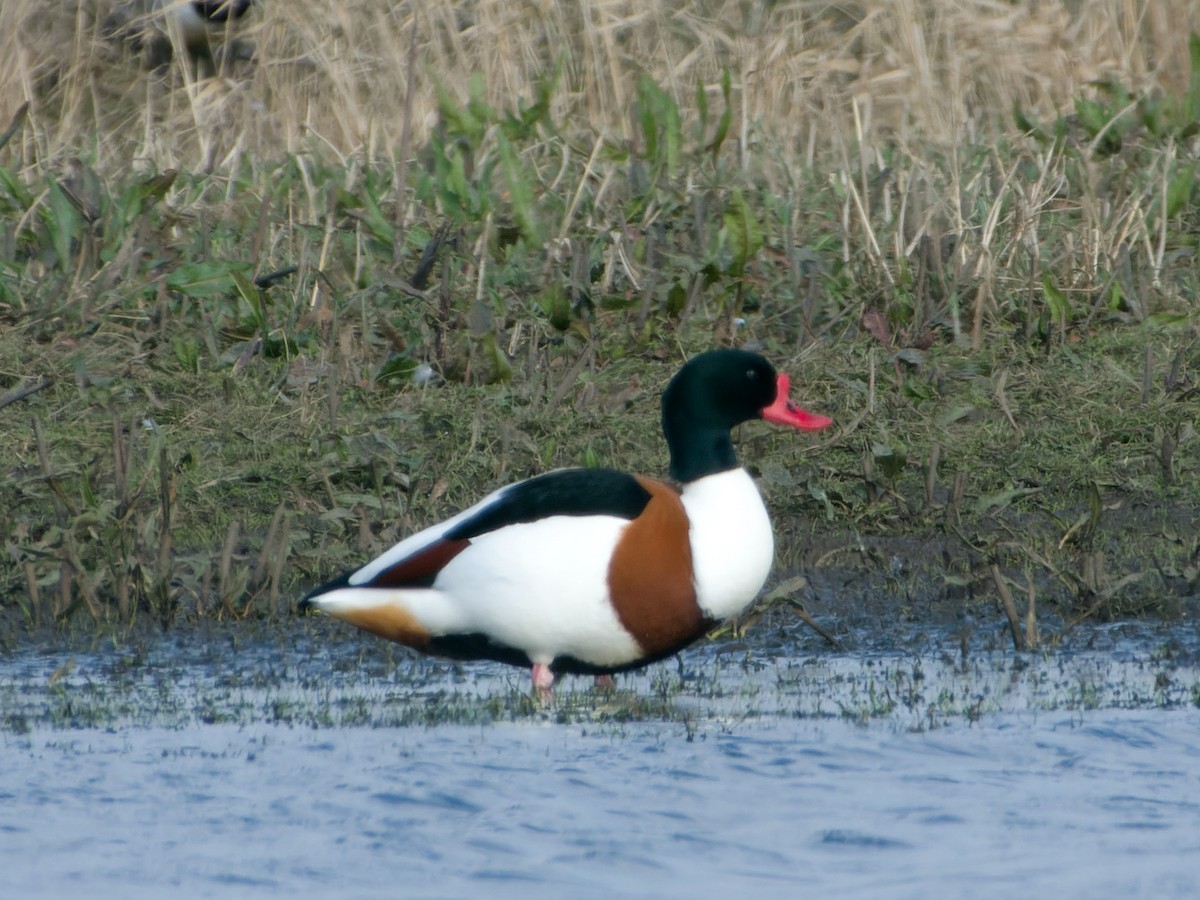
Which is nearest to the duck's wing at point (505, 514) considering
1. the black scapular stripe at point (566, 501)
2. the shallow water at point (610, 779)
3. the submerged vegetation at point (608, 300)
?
the black scapular stripe at point (566, 501)

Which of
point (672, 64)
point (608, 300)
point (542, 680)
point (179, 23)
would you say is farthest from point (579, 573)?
point (179, 23)

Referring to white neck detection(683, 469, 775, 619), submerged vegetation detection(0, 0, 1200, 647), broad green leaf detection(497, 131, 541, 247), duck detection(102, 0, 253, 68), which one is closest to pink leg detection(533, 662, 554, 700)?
white neck detection(683, 469, 775, 619)

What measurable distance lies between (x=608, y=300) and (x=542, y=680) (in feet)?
8.72

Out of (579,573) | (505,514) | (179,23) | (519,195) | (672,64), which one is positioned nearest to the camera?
(579,573)

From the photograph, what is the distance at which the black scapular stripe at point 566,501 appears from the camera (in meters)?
4.67

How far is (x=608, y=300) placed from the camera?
721cm

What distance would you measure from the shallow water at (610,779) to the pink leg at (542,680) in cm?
7

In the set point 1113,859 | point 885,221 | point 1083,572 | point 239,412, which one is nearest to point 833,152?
point 885,221

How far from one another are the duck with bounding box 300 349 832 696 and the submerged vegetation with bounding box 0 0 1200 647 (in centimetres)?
69

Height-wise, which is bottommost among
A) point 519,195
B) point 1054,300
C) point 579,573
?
point 579,573

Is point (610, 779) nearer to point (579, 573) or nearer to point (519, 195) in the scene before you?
point (579, 573)

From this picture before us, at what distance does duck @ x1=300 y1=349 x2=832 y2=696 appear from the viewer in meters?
4.60

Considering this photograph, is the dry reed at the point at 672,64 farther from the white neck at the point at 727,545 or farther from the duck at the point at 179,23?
the white neck at the point at 727,545

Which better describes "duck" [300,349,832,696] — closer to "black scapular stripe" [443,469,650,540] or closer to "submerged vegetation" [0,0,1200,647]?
"black scapular stripe" [443,469,650,540]
